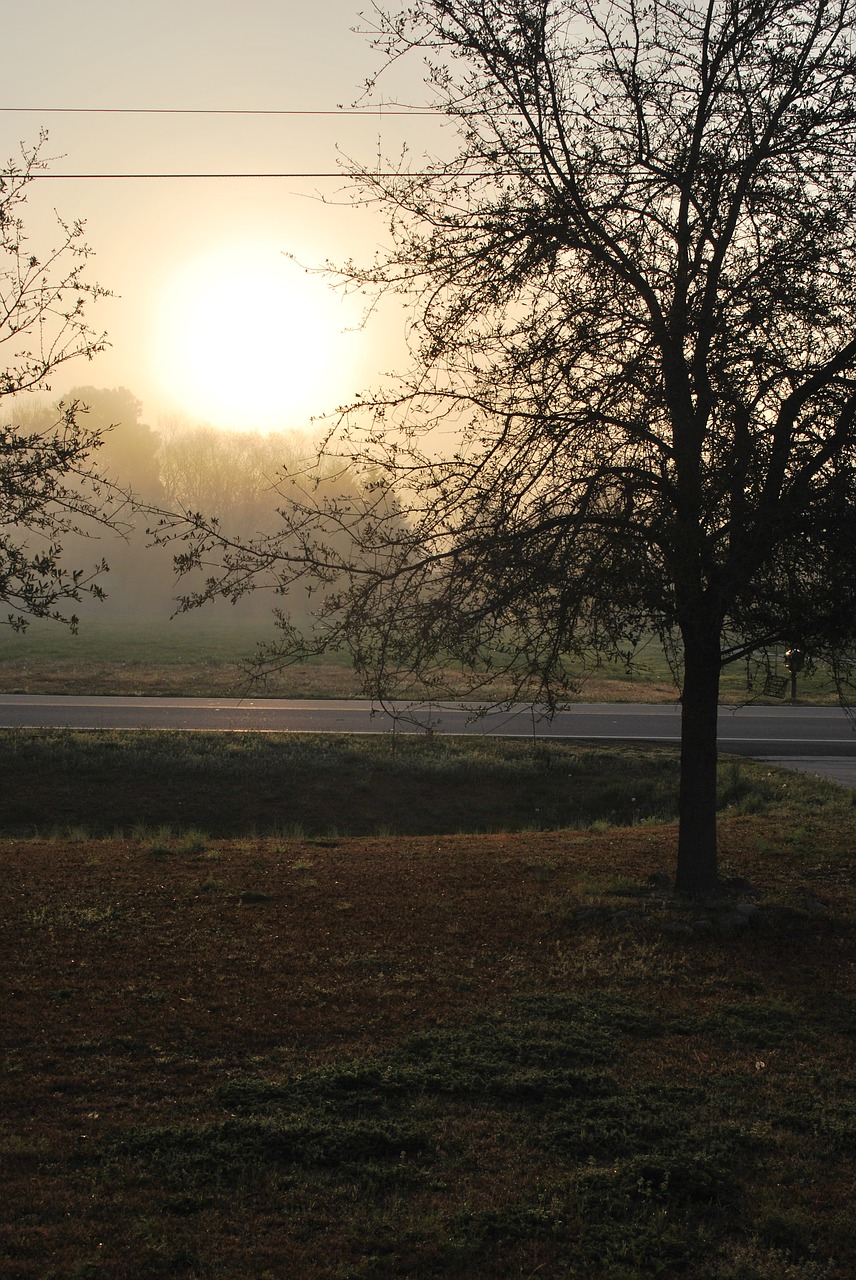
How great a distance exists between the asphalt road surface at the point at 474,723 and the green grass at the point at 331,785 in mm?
1361

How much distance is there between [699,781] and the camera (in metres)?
8.12

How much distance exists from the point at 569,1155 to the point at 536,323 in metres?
5.11

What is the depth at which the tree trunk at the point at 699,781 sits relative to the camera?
8.04 metres

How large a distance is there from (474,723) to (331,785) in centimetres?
351

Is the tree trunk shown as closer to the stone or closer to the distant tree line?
the stone

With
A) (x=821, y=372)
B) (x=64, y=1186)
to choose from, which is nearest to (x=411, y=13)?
(x=821, y=372)

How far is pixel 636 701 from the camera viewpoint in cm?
2406

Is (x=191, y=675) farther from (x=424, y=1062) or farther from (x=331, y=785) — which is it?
(x=424, y=1062)

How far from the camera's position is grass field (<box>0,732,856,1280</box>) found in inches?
142

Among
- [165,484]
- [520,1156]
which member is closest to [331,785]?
[520,1156]

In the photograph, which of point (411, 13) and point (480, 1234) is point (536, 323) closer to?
point (411, 13)

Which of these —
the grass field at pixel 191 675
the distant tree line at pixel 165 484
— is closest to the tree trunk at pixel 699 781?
the grass field at pixel 191 675

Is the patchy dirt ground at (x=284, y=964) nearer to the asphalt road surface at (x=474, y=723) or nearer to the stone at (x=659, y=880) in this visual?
the stone at (x=659, y=880)

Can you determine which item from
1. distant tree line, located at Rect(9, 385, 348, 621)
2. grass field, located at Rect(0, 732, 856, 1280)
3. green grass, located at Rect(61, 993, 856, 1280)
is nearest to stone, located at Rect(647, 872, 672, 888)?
grass field, located at Rect(0, 732, 856, 1280)
